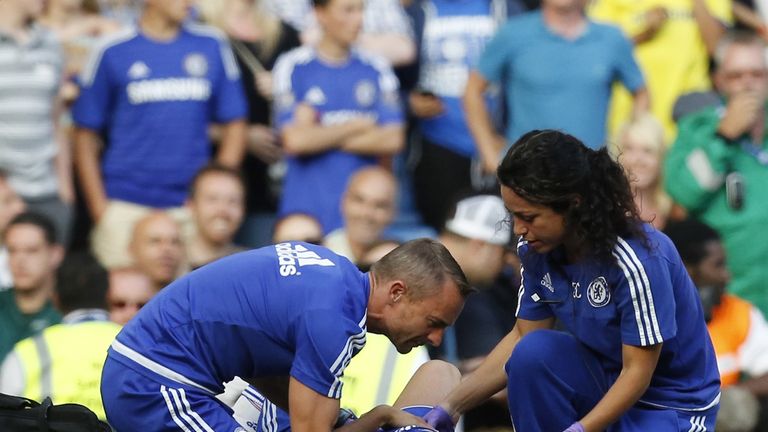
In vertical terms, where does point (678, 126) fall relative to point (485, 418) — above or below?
above

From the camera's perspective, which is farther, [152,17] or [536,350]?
[152,17]

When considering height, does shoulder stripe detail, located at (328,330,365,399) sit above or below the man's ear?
below

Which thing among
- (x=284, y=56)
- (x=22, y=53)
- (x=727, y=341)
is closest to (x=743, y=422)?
(x=727, y=341)

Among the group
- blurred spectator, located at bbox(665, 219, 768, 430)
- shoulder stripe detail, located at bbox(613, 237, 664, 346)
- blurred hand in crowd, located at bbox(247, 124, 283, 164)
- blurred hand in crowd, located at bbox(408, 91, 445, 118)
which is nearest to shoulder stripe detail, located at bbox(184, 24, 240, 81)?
blurred hand in crowd, located at bbox(247, 124, 283, 164)

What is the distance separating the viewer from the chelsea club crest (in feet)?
17.0

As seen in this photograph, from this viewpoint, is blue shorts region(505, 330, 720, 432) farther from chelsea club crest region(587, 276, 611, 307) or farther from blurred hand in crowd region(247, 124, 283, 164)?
blurred hand in crowd region(247, 124, 283, 164)

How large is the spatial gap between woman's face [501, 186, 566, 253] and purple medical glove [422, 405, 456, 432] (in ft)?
2.37

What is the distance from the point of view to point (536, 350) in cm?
539

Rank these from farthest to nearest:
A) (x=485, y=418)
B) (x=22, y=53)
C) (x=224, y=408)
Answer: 1. (x=22, y=53)
2. (x=485, y=418)
3. (x=224, y=408)

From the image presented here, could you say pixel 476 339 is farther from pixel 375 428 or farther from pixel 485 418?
pixel 375 428

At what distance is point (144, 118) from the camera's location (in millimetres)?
8633

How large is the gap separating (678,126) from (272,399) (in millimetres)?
3925

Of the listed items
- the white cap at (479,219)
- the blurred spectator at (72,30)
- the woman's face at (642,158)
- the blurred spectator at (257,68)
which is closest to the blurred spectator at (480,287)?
the white cap at (479,219)

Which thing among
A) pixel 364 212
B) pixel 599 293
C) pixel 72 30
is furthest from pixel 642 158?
pixel 599 293
